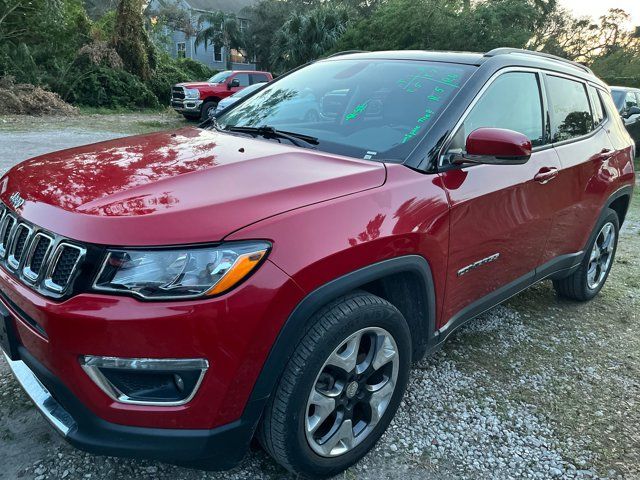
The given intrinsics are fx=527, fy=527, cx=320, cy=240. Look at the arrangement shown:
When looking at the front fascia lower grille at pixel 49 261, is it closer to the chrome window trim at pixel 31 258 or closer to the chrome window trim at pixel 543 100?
the chrome window trim at pixel 31 258

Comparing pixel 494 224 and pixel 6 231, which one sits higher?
pixel 6 231

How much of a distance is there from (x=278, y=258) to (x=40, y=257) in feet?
2.70

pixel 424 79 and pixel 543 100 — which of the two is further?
pixel 543 100

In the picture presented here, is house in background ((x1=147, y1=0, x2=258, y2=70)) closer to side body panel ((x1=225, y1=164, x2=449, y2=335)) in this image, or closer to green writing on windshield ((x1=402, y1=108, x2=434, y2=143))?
green writing on windshield ((x1=402, y1=108, x2=434, y2=143))

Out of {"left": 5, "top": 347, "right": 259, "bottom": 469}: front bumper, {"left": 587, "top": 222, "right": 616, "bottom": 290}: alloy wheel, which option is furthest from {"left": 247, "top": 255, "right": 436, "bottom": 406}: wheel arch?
{"left": 587, "top": 222, "right": 616, "bottom": 290}: alloy wheel

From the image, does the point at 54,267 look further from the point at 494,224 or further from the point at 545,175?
the point at 545,175

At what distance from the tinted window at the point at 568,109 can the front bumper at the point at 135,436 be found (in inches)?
106

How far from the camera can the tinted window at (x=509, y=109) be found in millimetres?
2707

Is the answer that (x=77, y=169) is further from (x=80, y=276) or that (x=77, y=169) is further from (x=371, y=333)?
(x=371, y=333)

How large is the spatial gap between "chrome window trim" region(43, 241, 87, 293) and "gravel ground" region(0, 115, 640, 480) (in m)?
0.94

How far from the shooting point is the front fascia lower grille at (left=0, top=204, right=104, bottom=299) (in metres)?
1.69

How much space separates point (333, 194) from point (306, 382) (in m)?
0.71

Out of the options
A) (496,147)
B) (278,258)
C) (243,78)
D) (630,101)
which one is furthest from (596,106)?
(243,78)

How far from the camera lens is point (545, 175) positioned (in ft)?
10.1
